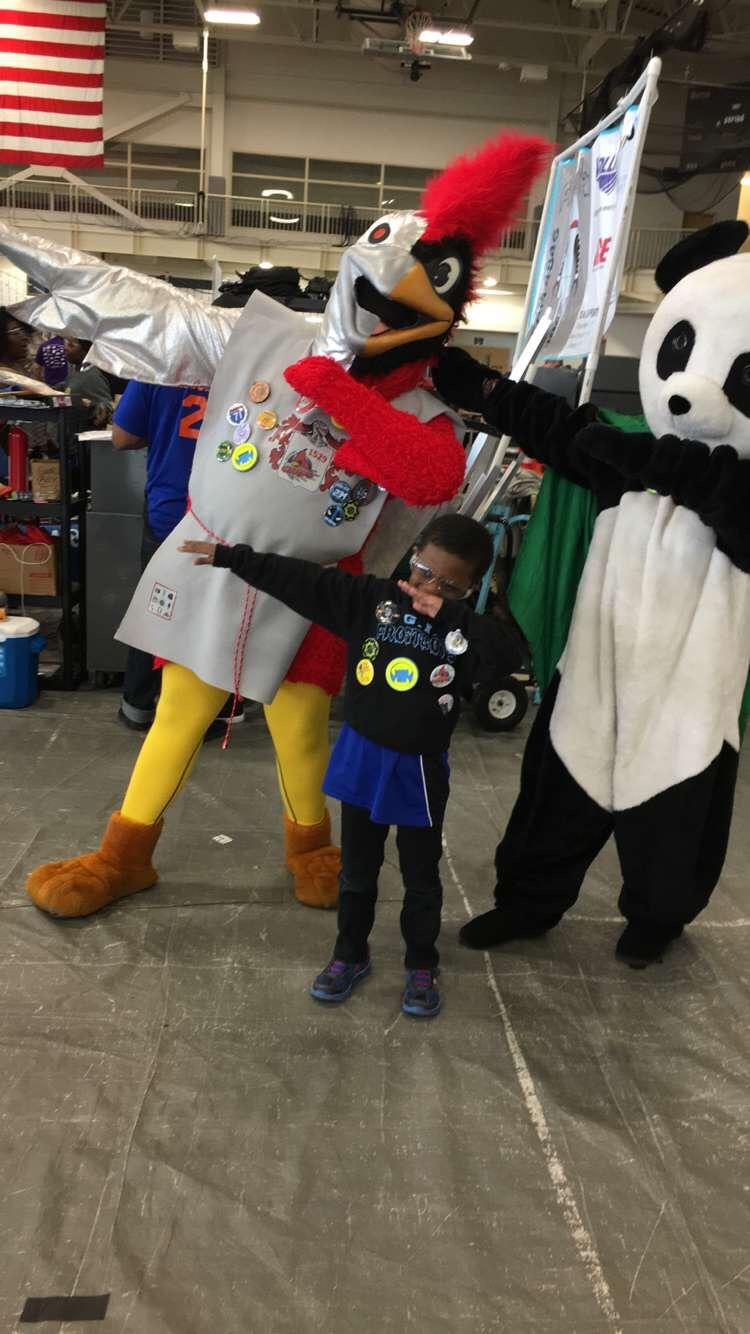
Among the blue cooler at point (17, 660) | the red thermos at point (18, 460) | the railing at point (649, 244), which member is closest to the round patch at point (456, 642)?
the blue cooler at point (17, 660)

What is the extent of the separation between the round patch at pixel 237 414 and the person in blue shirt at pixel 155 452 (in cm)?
79

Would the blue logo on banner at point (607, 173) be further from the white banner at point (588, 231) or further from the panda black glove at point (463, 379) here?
the panda black glove at point (463, 379)

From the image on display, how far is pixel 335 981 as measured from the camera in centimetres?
214

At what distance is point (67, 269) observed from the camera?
Answer: 7.24 feet

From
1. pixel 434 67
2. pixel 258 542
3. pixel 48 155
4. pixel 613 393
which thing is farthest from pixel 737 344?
pixel 434 67

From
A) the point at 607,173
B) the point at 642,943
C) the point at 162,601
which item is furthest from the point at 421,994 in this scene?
the point at 607,173

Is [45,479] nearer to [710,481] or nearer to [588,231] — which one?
[588,231]

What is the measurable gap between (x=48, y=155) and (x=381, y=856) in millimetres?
7344

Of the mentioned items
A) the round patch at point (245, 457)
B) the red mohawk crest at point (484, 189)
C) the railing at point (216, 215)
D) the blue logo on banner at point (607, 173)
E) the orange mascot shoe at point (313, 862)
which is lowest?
the orange mascot shoe at point (313, 862)

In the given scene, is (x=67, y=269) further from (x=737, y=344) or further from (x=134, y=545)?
(x=134, y=545)

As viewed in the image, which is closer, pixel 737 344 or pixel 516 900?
pixel 737 344

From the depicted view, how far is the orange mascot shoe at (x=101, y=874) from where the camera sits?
2328 millimetres

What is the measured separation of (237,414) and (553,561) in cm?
84

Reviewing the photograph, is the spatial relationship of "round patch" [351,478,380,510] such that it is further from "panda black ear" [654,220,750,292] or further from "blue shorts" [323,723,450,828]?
"panda black ear" [654,220,750,292]
